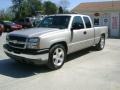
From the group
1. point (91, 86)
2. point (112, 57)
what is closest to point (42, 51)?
point (91, 86)

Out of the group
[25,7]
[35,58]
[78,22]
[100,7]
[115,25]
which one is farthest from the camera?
[25,7]

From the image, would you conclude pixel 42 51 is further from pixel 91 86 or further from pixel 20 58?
pixel 91 86

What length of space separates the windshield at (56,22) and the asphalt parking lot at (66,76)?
1.40m

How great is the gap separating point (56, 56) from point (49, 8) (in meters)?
52.4

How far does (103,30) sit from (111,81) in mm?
5165

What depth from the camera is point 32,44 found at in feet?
21.8

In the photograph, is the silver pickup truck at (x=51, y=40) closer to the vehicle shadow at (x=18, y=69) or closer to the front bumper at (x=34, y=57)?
the front bumper at (x=34, y=57)

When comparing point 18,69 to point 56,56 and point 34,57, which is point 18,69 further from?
point 56,56

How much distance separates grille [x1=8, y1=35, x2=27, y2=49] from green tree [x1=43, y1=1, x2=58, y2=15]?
2004 inches

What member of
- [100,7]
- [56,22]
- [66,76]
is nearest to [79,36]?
[56,22]

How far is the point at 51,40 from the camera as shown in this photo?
6918 mm

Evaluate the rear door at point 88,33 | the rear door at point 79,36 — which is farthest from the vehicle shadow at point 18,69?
the rear door at point 88,33

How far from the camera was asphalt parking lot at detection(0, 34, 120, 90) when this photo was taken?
19.0 feet

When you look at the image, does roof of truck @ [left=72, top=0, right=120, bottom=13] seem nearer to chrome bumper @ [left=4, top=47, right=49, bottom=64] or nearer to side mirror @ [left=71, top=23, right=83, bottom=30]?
side mirror @ [left=71, top=23, right=83, bottom=30]
